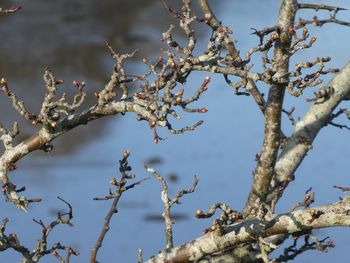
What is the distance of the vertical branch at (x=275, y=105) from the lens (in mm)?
3889

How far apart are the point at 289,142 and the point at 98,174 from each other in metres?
6.63

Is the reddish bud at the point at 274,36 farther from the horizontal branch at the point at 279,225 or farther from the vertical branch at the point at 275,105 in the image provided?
the horizontal branch at the point at 279,225

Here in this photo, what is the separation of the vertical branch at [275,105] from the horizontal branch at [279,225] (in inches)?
8.0

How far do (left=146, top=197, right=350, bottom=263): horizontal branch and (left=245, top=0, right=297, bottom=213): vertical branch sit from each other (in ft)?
0.66

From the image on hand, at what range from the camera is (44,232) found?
151 inches

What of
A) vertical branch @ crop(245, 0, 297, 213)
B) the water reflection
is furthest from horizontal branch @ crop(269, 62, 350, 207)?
the water reflection

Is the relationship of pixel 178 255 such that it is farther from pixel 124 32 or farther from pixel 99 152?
pixel 124 32

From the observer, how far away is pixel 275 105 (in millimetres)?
4242

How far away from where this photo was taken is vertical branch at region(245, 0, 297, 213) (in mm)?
3889

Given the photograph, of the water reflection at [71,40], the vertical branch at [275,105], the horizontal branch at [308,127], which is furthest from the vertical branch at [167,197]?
the water reflection at [71,40]

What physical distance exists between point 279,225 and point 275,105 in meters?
0.93

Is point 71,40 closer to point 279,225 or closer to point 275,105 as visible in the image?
point 275,105

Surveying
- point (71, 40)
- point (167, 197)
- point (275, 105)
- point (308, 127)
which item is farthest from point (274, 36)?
point (71, 40)

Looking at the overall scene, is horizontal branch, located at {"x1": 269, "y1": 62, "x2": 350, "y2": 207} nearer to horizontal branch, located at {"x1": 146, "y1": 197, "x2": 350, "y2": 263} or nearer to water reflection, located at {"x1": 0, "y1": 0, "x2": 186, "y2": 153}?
horizontal branch, located at {"x1": 146, "y1": 197, "x2": 350, "y2": 263}
